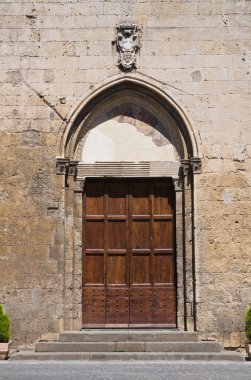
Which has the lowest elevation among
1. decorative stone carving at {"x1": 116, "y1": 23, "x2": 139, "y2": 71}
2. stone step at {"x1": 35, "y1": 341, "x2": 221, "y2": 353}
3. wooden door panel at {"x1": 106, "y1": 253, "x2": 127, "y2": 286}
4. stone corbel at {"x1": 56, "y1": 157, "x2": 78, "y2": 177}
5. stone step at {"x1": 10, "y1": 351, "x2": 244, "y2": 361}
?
stone step at {"x1": 10, "y1": 351, "x2": 244, "y2": 361}

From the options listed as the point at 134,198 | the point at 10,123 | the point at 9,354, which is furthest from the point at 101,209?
the point at 9,354

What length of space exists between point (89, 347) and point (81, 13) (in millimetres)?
5899

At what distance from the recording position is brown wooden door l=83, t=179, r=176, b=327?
31.4 ft

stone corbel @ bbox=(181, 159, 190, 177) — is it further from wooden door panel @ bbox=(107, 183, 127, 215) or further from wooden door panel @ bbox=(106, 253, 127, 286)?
wooden door panel @ bbox=(106, 253, 127, 286)

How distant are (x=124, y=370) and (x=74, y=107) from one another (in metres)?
4.59

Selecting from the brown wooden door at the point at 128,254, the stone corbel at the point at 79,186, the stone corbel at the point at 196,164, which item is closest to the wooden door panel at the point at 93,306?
the brown wooden door at the point at 128,254

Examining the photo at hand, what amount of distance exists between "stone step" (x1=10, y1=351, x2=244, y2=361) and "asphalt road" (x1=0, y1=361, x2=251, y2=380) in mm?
222

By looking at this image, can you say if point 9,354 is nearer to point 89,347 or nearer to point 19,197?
point 89,347

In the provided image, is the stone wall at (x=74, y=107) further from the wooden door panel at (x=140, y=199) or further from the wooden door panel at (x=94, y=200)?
the wooden door panel at (x=140, y=199)

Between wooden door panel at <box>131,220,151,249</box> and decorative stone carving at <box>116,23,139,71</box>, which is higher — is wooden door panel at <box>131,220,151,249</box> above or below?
below

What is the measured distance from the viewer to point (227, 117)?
376 inches

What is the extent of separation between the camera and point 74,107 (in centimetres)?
957

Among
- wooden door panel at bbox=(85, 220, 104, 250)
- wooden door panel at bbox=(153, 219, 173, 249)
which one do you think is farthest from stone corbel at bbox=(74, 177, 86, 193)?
wooden door panel at bbox=(153, 219, 173, 249)

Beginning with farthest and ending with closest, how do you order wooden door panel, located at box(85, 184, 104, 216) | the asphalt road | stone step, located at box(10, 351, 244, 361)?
wooden door panel, located at box(85, 184, 104, 216), stone step, located at box(10, 351, 244, 361), the asphalt road
